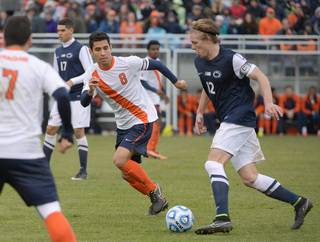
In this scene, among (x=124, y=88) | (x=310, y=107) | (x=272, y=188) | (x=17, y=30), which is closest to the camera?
(x=17, y=30)

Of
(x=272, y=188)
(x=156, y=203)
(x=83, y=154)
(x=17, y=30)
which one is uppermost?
(x=17, y=30)

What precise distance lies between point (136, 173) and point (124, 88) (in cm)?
109

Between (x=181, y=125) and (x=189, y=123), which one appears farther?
(x=181, y=125)

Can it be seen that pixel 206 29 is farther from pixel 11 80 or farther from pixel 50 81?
pixel 11 80

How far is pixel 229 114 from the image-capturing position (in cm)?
602

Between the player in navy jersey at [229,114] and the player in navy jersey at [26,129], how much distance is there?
2.00 meters

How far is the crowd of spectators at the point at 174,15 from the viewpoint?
21062 mm

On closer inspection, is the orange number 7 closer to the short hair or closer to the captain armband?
the short hair

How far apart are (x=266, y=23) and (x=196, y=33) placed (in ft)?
52.0

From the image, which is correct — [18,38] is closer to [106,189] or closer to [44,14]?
[106,189]

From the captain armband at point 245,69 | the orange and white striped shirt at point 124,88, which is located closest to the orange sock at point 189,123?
the orange and white striped shirt at point 124,88

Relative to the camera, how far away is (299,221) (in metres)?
6.05

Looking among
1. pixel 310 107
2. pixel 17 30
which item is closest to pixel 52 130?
pixel 17 30

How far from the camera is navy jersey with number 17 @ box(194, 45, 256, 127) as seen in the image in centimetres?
592
